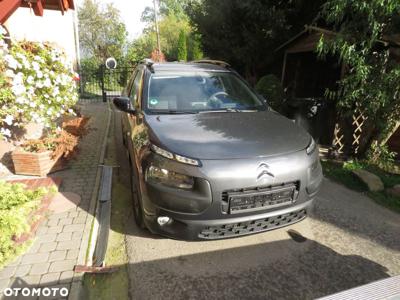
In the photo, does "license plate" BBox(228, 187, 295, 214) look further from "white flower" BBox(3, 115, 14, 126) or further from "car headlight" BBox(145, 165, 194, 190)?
"white flower" BBox(3, 115, 14, 126)

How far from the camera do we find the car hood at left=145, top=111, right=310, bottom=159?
7.89 feet

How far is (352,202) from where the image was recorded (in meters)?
3.96

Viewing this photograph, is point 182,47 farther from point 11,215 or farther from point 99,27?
point 11,215

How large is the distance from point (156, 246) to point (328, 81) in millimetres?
7912

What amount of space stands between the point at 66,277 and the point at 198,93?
2.43 m

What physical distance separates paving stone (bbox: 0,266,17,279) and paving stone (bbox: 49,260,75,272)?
1.02 ft

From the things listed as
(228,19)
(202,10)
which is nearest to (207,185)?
(228,19)

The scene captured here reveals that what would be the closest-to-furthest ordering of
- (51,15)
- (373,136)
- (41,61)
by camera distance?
(41,61) → (373,136) → (51,15)

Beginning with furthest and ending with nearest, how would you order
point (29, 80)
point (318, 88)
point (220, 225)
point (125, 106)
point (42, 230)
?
point (318, 88), point (29, 80), point (125, 106), point (42, 230), point (220, 225)

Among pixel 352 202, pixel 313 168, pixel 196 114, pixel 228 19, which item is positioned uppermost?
pixel 228 19

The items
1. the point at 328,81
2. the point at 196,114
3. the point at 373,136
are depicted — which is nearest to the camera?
the point at 196,114

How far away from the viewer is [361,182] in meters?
4.46

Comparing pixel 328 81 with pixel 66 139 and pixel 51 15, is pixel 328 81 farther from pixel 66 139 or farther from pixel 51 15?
pixel 51 15

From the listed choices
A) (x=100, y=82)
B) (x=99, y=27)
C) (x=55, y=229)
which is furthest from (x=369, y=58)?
(x=99, y=27)
